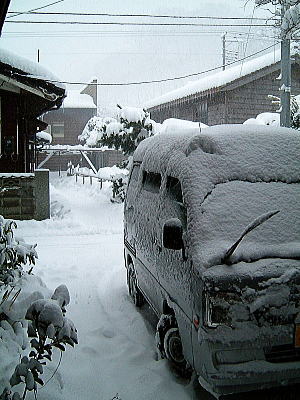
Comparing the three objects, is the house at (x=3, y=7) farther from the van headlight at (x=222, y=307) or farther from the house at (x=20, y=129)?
the house at (x=20, y=129)

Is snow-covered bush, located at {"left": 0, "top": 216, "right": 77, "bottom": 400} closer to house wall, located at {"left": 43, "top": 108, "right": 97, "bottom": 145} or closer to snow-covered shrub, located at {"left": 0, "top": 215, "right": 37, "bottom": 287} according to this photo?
snow-covered shrub, located at {"left": 0, "top": 215, "right": 37, "bottom": 287}

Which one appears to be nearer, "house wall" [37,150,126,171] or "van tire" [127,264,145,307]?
"van tire" [127,264,145,307]

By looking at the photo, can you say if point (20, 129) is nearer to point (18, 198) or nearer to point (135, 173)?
point (18, 198)

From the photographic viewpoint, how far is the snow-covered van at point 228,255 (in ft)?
9.24

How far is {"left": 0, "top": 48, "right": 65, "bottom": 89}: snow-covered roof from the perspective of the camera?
37.2 ft

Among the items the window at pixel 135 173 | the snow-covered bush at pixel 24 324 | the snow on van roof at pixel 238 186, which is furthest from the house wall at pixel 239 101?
the snow-covered bush at pixel 24 324

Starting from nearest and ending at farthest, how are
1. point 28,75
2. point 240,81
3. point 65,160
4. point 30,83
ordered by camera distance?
point 28,75
point 30,83
point 240,81
point 65,160


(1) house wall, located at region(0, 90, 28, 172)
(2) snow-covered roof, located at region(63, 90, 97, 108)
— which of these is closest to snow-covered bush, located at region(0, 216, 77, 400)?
(1) house wall, located at region(0, 90, 28, 172)

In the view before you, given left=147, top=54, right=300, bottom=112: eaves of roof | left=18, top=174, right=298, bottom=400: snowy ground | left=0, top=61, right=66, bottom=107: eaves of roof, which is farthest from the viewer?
left=147, top=54, right=300, bottom=112: eaves of roof

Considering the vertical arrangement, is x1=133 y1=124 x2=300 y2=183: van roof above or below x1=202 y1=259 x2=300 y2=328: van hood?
above

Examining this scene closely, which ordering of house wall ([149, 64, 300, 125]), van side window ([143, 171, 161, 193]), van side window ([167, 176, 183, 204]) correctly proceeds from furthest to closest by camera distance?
house wall ([149, 64, 300, 125])
van side window ([143, 171, 161, 193])
van side window ([167, 176, 183, 204])

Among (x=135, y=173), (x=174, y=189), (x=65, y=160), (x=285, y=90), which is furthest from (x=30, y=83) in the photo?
(x=65, y=160)

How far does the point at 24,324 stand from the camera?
120 inches

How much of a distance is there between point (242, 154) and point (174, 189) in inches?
27.4
